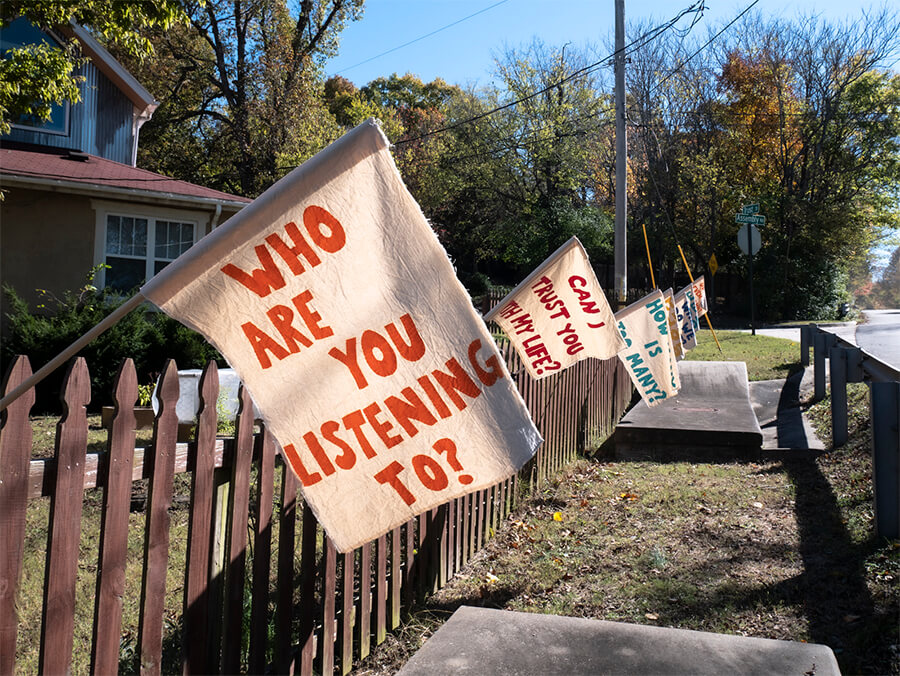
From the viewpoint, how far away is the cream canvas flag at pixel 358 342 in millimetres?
1829

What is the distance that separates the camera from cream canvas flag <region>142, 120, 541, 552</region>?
72.0 inches

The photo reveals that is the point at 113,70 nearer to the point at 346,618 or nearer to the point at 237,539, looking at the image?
the point at 346,618

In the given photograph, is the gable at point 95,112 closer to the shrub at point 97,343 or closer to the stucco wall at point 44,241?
the stucco wall at point 44,241

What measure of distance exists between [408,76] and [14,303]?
48.3 meters

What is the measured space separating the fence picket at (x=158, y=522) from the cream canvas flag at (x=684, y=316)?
10264 millimetres

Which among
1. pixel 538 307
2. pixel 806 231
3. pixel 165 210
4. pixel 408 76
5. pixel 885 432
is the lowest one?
pixel 885 432

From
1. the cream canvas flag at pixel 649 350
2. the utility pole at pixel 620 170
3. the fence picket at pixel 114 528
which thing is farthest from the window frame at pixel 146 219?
the fence picket at pixel 114 528

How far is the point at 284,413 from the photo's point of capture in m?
1.88

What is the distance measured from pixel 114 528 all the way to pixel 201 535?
1.26 feet

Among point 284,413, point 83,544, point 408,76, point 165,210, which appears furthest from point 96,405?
point 408,76

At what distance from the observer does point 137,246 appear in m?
14.7

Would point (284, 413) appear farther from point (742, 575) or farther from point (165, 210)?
point (165, 210)

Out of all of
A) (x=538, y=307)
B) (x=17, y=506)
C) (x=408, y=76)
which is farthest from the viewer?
(x=408, y=76)

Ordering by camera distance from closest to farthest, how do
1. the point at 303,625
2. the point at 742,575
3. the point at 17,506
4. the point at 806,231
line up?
the point at 17,506 < the point at 303,625 < the point at 742,575 < the point at 806,231
